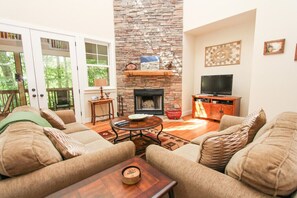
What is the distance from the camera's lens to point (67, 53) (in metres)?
3.46

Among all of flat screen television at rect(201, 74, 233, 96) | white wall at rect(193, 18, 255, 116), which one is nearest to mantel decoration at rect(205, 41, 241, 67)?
white wall at rect(193, 18, 255, 116)

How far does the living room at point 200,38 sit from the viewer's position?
262 cm

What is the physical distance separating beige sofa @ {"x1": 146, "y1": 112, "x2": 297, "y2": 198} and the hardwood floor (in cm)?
196

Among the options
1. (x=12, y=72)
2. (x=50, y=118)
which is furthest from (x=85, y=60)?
(x=50, y=118)

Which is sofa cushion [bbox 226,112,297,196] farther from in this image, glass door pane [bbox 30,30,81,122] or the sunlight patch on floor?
glass door pane [bbox 30,30,81,122]

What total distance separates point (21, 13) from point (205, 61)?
4.54m

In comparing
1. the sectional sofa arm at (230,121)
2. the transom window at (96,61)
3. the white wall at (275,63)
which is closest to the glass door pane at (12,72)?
the transom window at (96,61)

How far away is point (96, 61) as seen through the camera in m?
4.06

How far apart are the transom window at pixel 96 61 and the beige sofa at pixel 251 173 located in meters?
3.47

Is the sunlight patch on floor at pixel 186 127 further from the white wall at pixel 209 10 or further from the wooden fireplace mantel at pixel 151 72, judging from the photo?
the white wall at pixel 209 10

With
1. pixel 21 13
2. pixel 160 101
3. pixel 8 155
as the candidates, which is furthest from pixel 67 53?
pixel 8 155

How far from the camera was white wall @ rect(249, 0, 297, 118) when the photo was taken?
8.24ft

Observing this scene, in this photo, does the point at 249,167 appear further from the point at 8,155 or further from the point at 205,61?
the point at 205,61

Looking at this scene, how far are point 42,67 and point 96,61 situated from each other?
1.31 m
